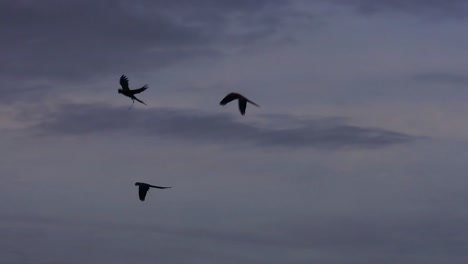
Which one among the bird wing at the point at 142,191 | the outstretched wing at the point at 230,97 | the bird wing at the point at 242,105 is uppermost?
the outstretched wing at the point at 230,97

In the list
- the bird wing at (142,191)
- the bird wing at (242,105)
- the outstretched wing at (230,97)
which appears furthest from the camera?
the bird wing at (142,191)

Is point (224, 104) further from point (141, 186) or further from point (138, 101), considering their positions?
point (141, 186)


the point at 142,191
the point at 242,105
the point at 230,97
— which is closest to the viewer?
the point at 242,105

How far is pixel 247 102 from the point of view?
8519cm

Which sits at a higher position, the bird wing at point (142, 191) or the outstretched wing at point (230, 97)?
the outstretched wing at point (230, 97)

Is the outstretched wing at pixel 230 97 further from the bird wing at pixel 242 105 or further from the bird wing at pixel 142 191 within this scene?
the bird wing at pixel 142 191

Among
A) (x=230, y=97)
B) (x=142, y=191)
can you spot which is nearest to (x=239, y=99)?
(x=230, y=97)

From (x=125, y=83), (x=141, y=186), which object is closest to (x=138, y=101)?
(x=125, y=83)

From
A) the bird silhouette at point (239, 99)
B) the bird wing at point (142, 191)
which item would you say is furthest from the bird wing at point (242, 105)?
the bird wing at point (142, 191)

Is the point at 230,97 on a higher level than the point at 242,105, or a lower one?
higher

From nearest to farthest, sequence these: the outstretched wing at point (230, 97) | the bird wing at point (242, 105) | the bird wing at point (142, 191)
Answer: the bird wing at point (242, 105) → the outstretched wing at point (230, 97) → the bird wing at point (142, 191)

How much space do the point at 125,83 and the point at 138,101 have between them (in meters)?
6.99

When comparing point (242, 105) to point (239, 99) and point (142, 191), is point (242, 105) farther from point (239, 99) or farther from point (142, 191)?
point (142, 191)

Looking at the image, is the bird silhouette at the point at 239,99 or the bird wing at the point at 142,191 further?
the bird wing at the point at 142,191
